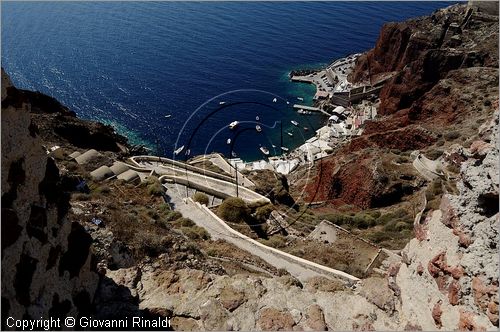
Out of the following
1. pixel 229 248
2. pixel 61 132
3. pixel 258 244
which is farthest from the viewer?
→ pixel 61 132

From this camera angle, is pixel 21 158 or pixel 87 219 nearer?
pixel 21 158

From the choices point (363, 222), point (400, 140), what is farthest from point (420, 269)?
point (400, 140)

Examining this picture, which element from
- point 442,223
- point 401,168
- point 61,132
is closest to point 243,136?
point 61,132

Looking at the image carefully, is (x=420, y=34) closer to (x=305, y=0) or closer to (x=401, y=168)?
(x=401, y=168)

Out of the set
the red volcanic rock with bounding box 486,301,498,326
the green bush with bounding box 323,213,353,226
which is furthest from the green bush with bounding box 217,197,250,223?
the red volcanic rock with bounding box 486,301,498,326

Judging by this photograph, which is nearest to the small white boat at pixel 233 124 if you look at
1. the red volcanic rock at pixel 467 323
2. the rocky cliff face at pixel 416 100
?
the rocky cliff face at pixel 416 100

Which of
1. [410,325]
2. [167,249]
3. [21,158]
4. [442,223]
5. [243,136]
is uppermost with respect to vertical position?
[21,158]

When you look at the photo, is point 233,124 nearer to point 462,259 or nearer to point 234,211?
point 234,211

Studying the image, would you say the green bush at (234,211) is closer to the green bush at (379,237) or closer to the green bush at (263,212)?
the green bush at (263,212)
